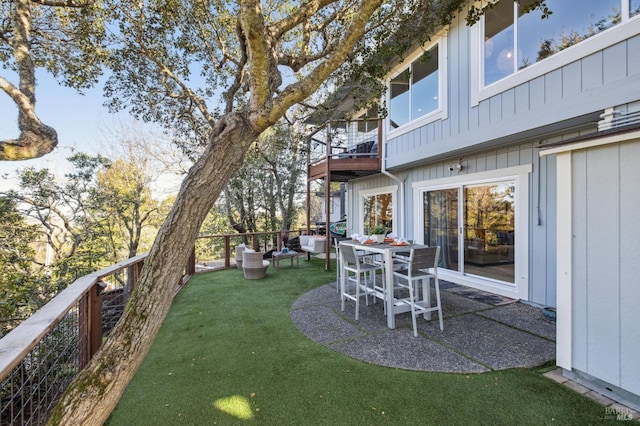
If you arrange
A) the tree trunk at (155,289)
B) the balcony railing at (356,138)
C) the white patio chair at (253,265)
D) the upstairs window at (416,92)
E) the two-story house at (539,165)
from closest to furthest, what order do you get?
the tree trunk at (155,289)
the two-story house at (539,165)
the upstairs window at (416,92)
the white patio chair at (253,265)
the balcony railing at (356,138)

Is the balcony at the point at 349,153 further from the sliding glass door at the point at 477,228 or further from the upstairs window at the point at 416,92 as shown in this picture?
the sliding glass door at the point at 477,228

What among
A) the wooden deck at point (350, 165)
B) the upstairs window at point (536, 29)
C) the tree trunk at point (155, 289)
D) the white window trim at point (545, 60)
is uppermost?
the upstairs window at point (536, 29)

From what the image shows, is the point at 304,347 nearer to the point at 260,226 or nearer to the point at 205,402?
the point at 205,402

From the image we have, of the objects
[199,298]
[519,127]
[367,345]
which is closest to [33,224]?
[199,298]

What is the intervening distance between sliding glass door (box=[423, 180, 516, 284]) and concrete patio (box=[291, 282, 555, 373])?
67 cm

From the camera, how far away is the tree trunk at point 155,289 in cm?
140

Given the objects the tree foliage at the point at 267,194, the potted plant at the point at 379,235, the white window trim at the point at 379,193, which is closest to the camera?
the potted plant at the point at 379,235

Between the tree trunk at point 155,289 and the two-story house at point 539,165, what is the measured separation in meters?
2.69

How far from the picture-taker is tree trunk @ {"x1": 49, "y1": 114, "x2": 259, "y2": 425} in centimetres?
140

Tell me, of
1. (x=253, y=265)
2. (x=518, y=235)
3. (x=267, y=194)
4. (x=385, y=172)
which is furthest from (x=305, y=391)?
(x=267, y=194)

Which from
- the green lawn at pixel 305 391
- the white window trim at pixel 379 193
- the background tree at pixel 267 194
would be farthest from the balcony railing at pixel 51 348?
the background tree at pixel 267 194

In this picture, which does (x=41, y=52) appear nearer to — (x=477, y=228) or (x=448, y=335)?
(x=448, y=335)

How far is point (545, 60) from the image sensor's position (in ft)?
12.5

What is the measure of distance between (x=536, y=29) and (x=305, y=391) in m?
5.48
